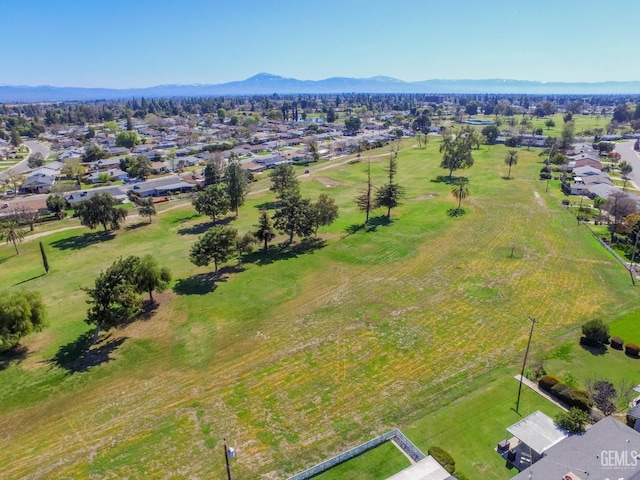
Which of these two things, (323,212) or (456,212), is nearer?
(323,212)

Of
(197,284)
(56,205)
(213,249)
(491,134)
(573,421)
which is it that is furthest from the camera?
(491,134)

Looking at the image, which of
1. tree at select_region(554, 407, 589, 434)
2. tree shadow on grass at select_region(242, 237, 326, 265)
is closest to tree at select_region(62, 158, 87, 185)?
tree shadow on grass at select_region(242, 237, 326, 265)

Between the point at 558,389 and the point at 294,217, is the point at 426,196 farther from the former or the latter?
the point at 558,389

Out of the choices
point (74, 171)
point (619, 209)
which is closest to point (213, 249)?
point (619, 209)

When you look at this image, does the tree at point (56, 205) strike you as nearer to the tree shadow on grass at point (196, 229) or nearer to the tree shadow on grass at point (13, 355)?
the tree shadow on grass at point (196, 229)

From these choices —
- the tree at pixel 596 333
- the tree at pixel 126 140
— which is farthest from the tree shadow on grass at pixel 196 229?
the tree at pixel 126 140

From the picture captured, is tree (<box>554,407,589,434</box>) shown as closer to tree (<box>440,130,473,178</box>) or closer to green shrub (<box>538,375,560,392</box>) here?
green shrub (<box>538,375,560,392</box>)
